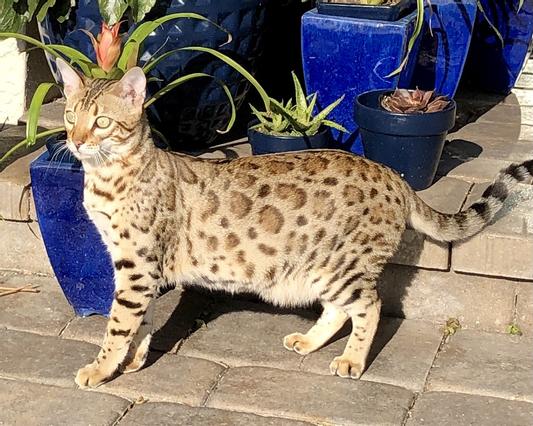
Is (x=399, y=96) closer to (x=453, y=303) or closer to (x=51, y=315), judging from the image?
(x=453, y=303)

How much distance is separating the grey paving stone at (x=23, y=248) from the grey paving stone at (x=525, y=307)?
2191mm

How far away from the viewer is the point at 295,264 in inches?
166

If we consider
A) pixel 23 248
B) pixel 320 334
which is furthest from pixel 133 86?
pixel 23 248

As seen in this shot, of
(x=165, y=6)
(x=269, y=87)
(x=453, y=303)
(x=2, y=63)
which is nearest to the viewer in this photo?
(x=453, y=303)

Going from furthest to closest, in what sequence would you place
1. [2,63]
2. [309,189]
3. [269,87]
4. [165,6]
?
[269,87]
[2,63]
[165,6]
[309,189]

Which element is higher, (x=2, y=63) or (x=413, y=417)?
(x=2, y=63)

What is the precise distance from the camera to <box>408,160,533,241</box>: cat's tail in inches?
171

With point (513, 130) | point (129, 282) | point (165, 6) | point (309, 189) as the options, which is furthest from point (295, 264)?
point (513, 130)

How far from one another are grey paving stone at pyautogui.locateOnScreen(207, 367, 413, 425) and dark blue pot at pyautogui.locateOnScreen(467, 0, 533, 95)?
10.8 ft

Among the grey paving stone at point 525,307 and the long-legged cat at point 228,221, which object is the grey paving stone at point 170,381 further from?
the grey paving stone at point 525,307

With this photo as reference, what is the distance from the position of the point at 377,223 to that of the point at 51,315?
5.10 feet

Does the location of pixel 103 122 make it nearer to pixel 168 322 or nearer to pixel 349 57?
pixel 168 322

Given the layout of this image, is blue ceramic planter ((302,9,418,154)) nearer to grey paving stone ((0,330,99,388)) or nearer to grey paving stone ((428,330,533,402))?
grey paving stone ((428,330,533,402))

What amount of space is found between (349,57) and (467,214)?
1.14 metres
